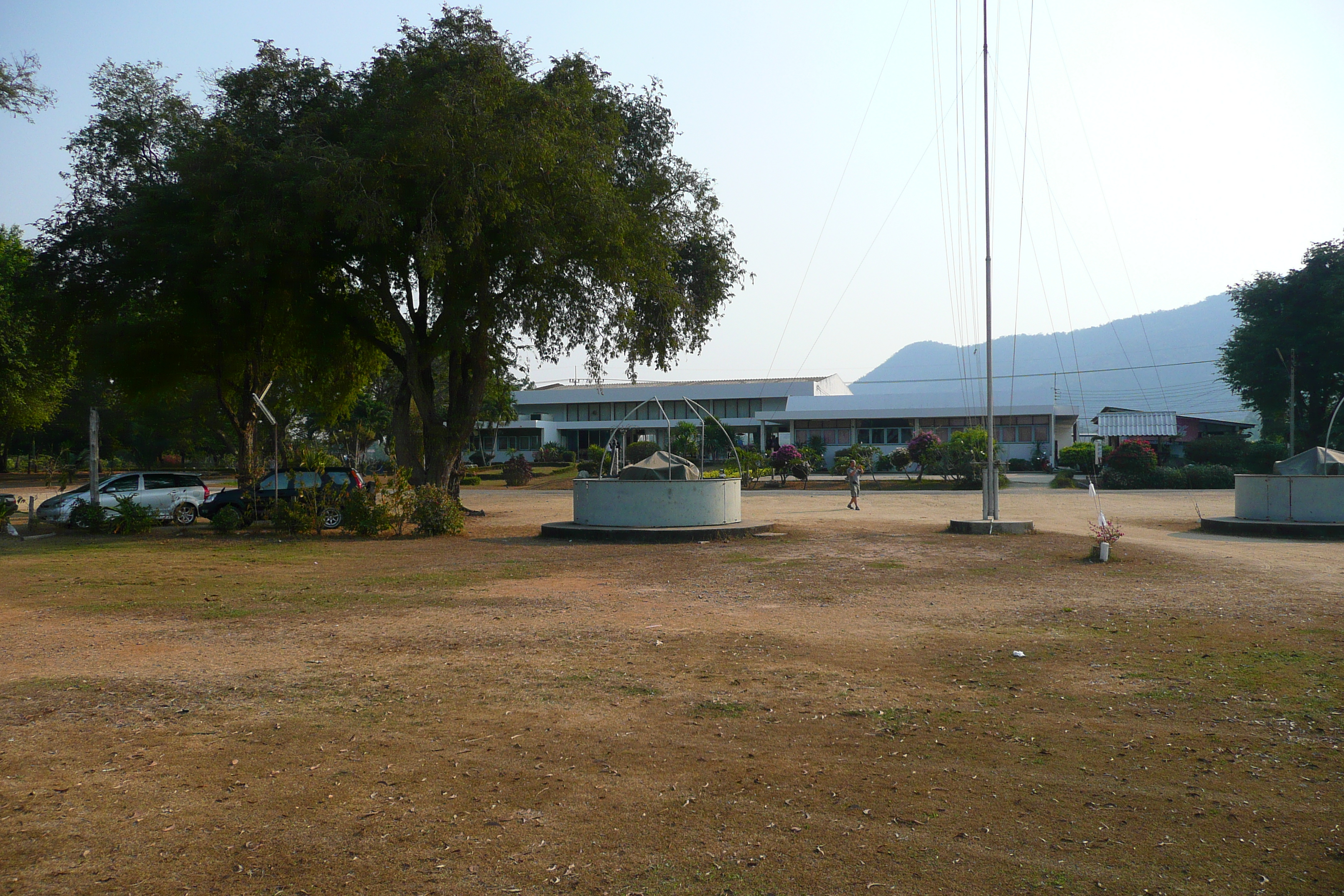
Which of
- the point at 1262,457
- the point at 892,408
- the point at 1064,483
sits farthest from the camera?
the point at 892,408

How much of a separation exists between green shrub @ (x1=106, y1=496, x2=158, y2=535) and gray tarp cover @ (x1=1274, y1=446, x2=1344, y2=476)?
25275 mm

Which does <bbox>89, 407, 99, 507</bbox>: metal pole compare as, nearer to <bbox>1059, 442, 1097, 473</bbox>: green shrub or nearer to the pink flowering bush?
the pink flowering bush

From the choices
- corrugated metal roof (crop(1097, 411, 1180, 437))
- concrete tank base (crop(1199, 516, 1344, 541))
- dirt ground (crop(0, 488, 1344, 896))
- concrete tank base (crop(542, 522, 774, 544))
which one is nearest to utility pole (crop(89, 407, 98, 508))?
dirt ground (crop(0, 488, 1344, 896))

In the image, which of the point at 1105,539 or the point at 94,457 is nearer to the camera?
the point at 1105,539

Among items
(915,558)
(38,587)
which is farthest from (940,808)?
(38,587)

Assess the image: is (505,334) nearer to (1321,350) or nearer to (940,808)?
(940,808)

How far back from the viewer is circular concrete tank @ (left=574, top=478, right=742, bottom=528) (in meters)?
19.6

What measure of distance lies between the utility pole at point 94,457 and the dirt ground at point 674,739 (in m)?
8.92

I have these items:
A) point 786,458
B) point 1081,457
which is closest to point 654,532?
point 786,458

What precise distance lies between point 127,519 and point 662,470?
11916mm

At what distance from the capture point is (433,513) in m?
20.3

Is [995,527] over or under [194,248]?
under

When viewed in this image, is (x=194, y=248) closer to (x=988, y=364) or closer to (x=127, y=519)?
(x=127, y=519)

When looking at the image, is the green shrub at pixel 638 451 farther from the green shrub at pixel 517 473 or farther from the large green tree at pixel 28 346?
the large green tree at pixel 28 346
